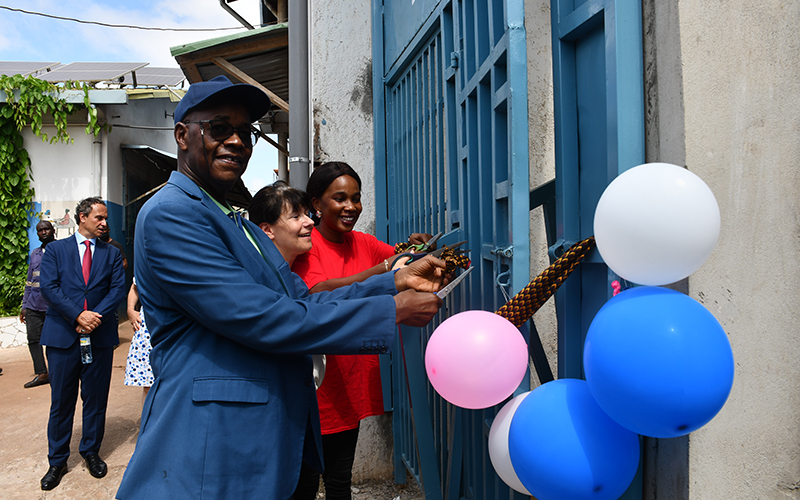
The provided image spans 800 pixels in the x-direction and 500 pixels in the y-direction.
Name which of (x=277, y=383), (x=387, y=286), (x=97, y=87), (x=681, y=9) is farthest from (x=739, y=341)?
(x=97, y=87)

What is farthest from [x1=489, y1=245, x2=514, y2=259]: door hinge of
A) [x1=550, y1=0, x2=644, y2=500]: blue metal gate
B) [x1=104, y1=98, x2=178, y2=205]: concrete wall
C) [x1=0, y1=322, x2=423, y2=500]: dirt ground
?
[x1=104, y1=98, x2=178, y2=205]: concrete wall

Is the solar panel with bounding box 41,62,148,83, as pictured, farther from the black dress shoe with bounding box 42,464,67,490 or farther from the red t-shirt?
the red t-shirt

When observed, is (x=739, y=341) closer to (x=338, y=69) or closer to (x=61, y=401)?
(x=338, y=69)

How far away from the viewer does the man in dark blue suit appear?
3.66 m

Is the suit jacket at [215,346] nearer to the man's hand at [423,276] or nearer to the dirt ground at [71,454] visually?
the man's hand at [423,276]

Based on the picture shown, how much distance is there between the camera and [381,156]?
3623mm

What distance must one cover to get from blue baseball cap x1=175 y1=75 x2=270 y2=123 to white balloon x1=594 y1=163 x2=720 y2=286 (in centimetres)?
106

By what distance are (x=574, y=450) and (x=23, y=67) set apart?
12294mm

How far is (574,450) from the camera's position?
1.06 metres

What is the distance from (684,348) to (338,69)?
11.0 feet

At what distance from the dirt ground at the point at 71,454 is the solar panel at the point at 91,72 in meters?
5.57

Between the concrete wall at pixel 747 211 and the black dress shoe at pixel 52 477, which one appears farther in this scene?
the black dress shoe at pixel 52 477

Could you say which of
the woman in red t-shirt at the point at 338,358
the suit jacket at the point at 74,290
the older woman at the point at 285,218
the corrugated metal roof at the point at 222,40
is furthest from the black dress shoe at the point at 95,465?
the corrugated metal roof at the point at 222,40

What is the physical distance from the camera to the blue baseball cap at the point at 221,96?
1403 mm
